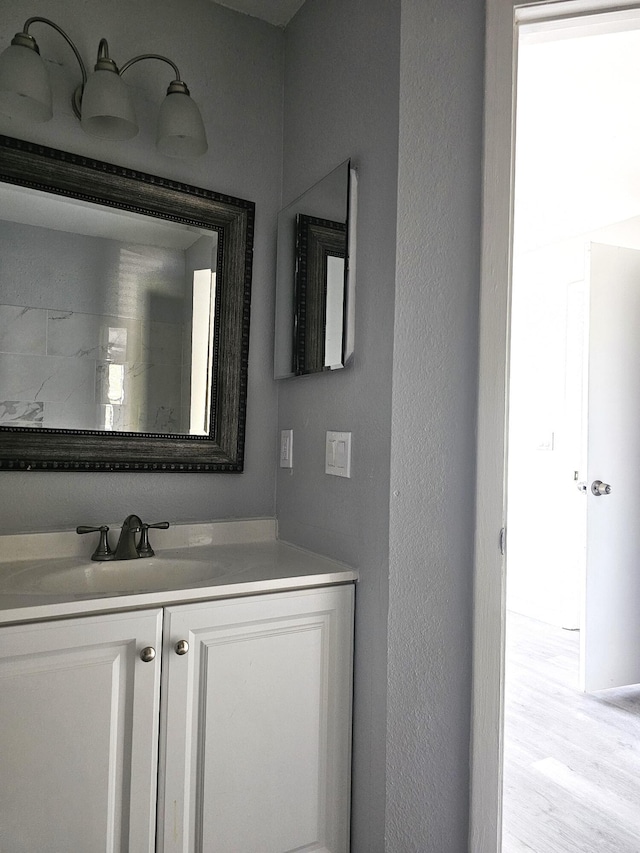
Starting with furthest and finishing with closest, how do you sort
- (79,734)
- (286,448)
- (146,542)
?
1. (286,448)
2. (146,542)
3. (79,734)

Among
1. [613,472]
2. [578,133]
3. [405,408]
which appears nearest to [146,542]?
[405,408]

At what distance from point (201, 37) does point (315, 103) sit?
1.30 ft

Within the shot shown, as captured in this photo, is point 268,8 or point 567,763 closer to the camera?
point 268,8

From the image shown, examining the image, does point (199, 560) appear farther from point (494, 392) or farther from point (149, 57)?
point (149, 57)

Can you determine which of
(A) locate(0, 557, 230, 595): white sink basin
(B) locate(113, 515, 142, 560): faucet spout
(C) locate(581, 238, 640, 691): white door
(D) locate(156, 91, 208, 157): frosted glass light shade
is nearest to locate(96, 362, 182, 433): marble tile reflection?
(B) locate(113, 515, 142, 560): faucet spout

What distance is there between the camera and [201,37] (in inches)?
67.7

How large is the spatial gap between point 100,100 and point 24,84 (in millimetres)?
160

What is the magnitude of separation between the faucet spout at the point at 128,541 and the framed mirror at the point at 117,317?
18 cm

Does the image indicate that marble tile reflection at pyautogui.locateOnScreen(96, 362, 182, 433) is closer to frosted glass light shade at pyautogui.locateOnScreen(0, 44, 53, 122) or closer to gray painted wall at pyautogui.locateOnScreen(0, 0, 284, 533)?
gray painted wall at pyautogui.locateOnScreen(0, 0, 284, 533)

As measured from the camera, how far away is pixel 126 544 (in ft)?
4.78

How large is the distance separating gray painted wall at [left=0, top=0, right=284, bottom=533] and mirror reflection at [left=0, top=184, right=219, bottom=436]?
0.15m

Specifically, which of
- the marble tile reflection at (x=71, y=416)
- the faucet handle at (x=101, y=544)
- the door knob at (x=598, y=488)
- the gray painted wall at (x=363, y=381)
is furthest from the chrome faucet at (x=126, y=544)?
the door knob at (x=598, y=488)

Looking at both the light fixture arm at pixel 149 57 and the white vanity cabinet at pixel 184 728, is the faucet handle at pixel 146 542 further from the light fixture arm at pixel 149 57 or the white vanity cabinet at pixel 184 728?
the light fixture arm at pixel 149 57

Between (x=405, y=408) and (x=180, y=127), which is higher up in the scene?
(x=180, y=127)
